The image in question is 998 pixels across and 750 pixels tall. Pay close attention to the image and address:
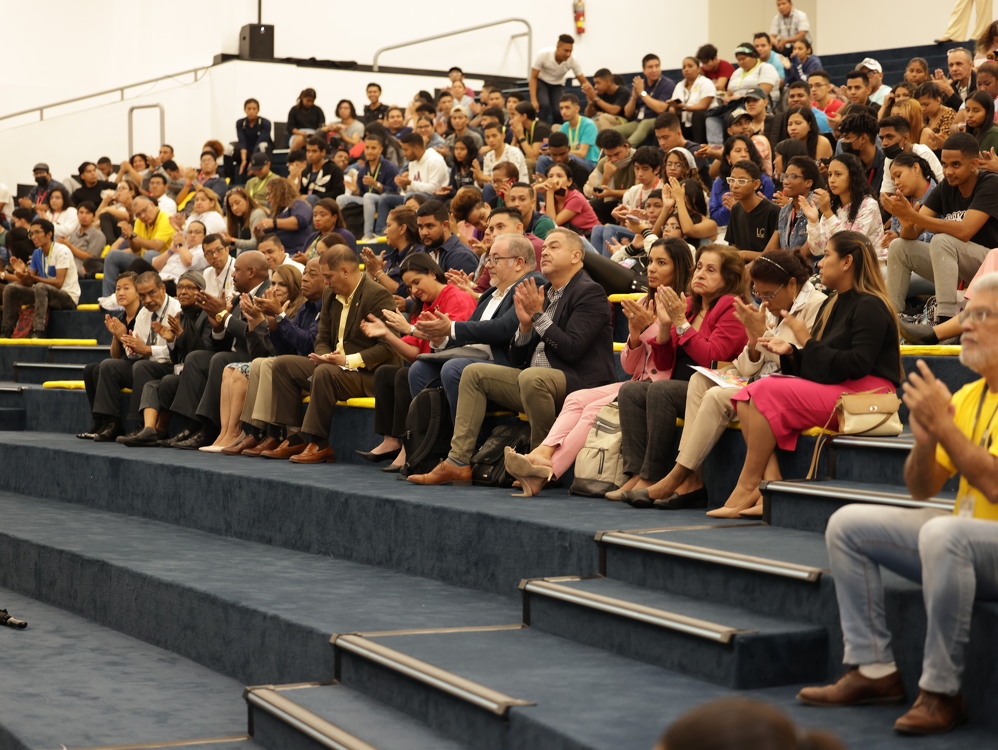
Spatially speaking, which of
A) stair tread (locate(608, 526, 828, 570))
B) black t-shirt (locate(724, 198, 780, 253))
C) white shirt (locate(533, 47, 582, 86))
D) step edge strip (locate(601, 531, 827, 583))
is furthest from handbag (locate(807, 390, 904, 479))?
white shirt (locate(533, 47, 582, 86))

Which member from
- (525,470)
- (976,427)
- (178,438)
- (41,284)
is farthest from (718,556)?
(41,284)

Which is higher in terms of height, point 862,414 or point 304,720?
point 862,414

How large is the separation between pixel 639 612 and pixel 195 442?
3.85 meters

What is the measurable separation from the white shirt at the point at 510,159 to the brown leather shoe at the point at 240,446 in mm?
3664

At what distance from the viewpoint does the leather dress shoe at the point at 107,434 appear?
22.7 feet

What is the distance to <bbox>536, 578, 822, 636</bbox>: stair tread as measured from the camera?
286cm

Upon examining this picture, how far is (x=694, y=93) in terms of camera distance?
10562mm

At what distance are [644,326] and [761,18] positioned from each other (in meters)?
13.7

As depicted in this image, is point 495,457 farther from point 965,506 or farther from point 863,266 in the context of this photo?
point 965,506

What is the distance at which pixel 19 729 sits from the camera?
10.3 ft

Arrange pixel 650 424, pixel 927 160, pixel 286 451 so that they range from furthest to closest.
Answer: pixel 927 160 < pixel 286 451 < pixel 650 424

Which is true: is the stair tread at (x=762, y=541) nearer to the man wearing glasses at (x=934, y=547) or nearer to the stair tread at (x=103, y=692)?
the man wearing glasses at (x=934, y=547)

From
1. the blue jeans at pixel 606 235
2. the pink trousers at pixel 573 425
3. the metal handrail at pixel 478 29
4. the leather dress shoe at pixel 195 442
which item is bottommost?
the leather dress shoe at pixel 195 442

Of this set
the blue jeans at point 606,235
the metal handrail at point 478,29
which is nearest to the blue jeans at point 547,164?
the blue jeans at point 606,235
